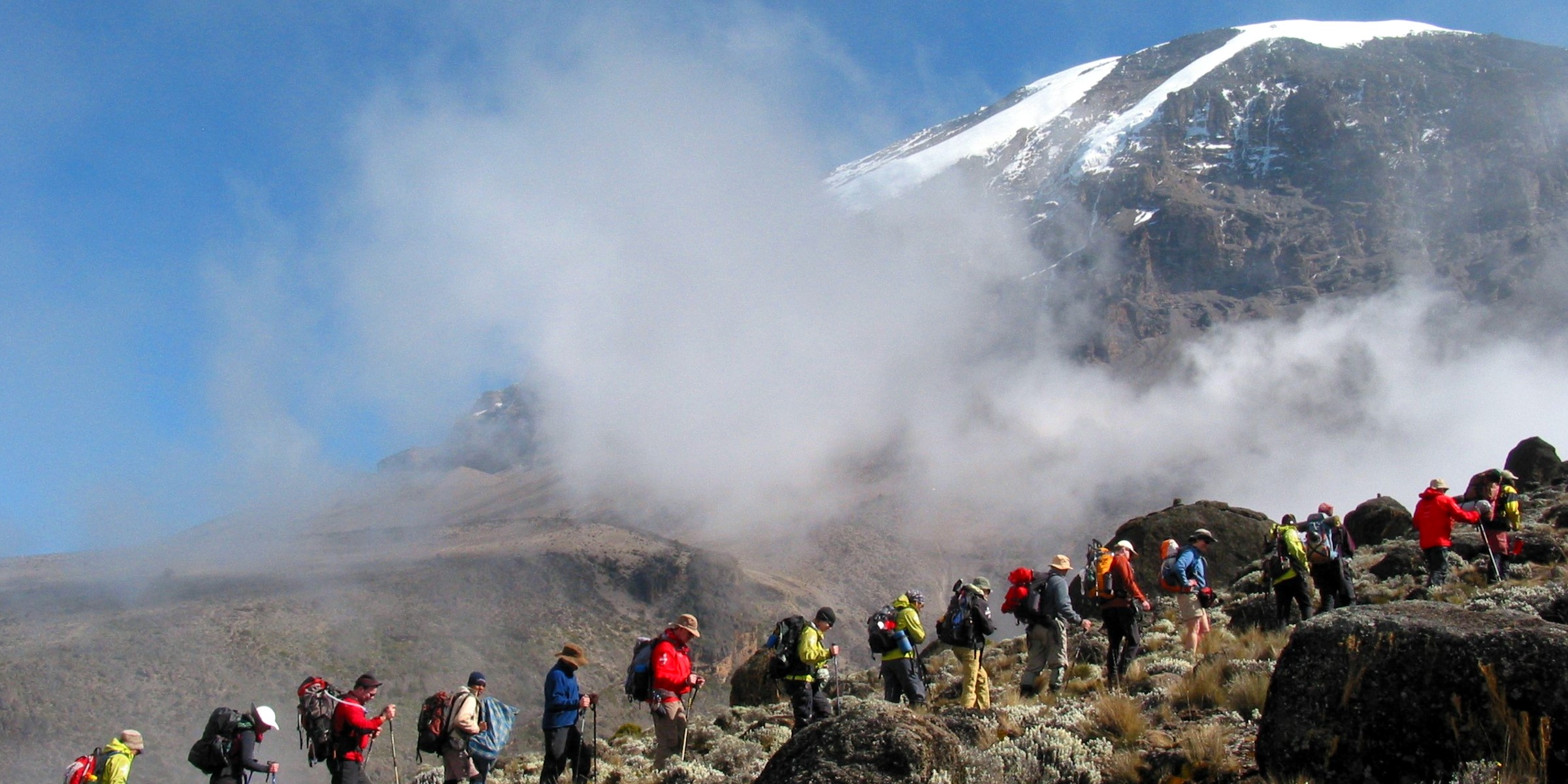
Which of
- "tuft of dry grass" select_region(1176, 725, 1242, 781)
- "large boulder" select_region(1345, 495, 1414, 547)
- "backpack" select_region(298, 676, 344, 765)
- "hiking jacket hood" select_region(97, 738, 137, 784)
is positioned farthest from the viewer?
"large boulder" select_region(1345, 495, 1414, 547)

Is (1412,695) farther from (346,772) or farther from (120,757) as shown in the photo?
(120,757)

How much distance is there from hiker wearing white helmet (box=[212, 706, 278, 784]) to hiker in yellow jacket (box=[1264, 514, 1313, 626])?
11249 millimetres

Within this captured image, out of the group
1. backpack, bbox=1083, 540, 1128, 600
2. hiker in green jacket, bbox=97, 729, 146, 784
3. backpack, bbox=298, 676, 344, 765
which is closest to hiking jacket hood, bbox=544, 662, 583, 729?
backpack, bbox=298, 676, 344, 765

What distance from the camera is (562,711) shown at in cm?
1005

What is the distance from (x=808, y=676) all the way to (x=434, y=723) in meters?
3.82

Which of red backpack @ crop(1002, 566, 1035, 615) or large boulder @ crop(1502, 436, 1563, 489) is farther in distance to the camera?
large boulder @ crop(1502, 436, 1563, 489)

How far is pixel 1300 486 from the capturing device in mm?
125438

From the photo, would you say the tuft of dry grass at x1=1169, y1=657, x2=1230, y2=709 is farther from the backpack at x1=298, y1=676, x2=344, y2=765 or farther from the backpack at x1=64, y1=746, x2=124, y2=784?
the backpack at x1=64, y1=746, x2=124, y2=784

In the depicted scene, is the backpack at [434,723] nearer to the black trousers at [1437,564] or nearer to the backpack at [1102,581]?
the backpack at [1102,581]

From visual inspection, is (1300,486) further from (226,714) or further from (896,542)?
(226,714)

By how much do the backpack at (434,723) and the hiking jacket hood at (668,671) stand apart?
6.63 ft

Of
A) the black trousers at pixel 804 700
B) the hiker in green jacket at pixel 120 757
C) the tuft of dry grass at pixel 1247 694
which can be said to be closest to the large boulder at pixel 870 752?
the tuft of dry grass at pixel 1247 694

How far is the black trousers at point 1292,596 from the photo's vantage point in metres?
11.6

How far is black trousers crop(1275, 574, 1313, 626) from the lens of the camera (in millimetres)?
11586
